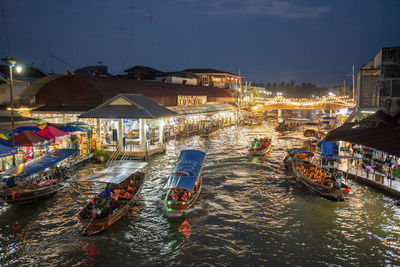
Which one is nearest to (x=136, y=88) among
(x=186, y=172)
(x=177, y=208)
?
(x=186, y=172)

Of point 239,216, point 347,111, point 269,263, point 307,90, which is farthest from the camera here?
point 307,90

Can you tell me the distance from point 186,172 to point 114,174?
159 inches

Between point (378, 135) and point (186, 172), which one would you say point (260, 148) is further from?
point (186, 172)

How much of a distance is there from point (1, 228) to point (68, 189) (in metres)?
5.61

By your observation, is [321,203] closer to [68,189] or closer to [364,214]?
[364,214]

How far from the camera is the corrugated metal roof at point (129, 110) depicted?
25.8 metres

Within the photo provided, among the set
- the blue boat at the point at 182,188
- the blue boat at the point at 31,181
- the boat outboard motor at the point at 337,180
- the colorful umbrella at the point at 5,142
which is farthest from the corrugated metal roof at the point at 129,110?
the boat outboard motor at the point at 337,180

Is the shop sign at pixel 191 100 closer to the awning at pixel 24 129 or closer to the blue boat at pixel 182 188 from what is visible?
the awning at pixel 24 129

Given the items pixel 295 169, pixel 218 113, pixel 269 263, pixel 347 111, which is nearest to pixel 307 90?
pixel 218 113

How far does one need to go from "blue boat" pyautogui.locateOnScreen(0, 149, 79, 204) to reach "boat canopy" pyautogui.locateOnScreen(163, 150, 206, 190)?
751 centimetres

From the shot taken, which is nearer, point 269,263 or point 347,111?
point 269,263

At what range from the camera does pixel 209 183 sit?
66.8ft

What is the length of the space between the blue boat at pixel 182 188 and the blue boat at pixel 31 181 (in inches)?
295

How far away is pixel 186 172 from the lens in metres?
16.2
